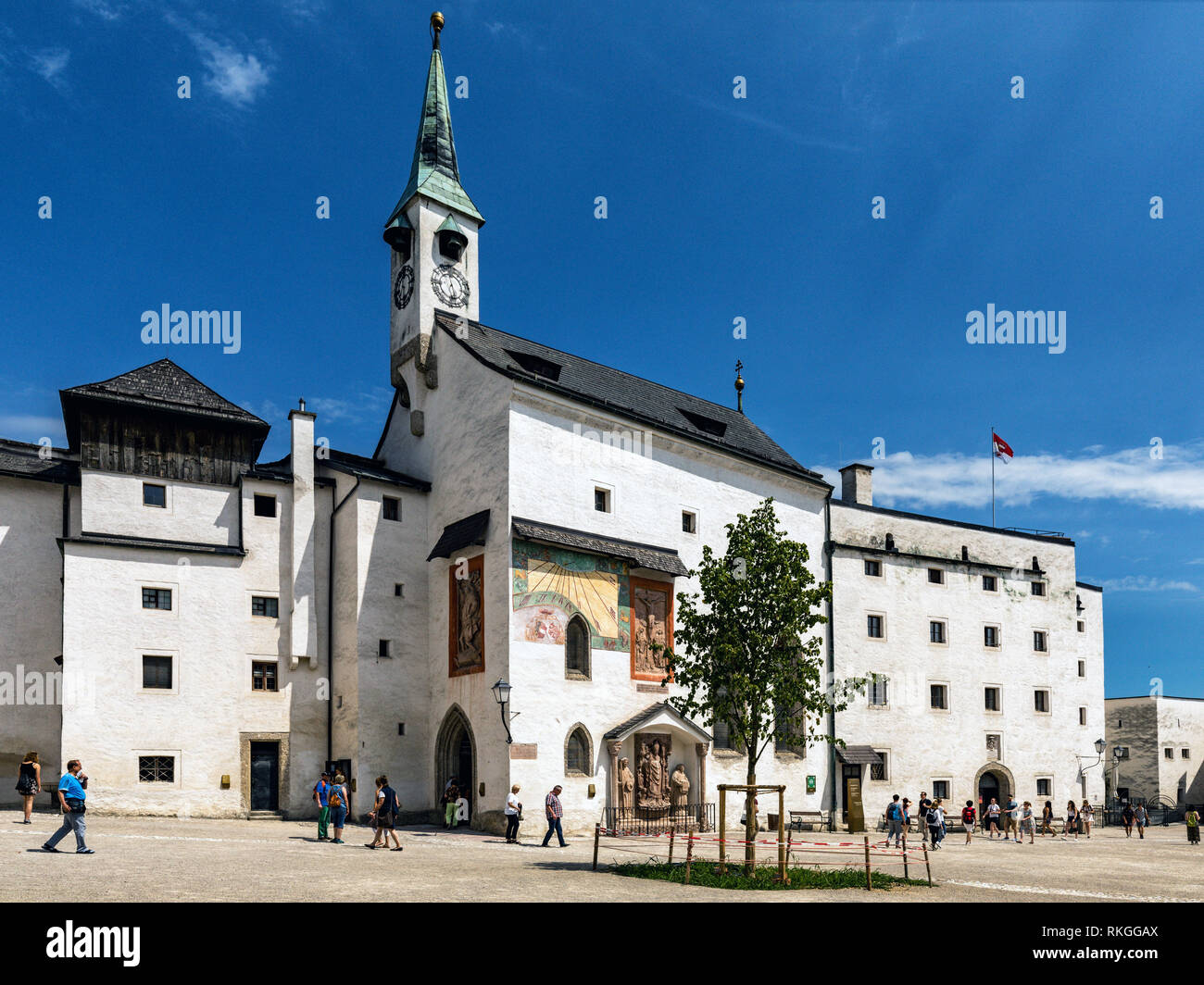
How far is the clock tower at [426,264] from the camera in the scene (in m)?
38.1

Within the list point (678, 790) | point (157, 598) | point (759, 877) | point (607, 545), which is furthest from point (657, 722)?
point (157, 598)

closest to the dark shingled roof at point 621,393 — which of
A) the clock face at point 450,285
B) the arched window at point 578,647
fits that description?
the clock face at point 450,285

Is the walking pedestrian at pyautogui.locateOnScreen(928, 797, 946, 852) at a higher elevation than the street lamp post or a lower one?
lower

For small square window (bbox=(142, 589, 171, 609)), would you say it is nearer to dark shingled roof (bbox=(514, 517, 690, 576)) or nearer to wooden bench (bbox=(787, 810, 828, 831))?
dark shingled roof (bbox=(514, 517, 690, 576))

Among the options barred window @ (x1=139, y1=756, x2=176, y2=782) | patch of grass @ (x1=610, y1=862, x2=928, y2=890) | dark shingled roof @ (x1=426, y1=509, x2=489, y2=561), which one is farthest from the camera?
dark shingled roof @ (x1=426, y1=509, x2=489, y2=561)

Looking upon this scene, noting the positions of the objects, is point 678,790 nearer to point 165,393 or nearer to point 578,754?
point 578,754

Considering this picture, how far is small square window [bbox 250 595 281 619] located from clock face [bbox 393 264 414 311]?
40.0ft

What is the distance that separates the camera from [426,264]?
3888cm

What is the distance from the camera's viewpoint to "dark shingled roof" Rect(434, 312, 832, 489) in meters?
34.7

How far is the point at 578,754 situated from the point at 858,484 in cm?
2271

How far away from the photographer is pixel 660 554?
3484cm

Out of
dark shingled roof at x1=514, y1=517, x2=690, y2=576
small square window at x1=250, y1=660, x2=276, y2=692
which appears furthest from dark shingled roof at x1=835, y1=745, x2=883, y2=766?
small square window at x1=250, y1=660, x2=276, y2=692

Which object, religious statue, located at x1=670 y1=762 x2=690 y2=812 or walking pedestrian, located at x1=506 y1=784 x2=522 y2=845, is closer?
walking pedestrian, located at x1=506 y1=784 x2=522 y2=845

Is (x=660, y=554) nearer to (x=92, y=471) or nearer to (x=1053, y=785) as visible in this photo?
(x=92, y=471)
